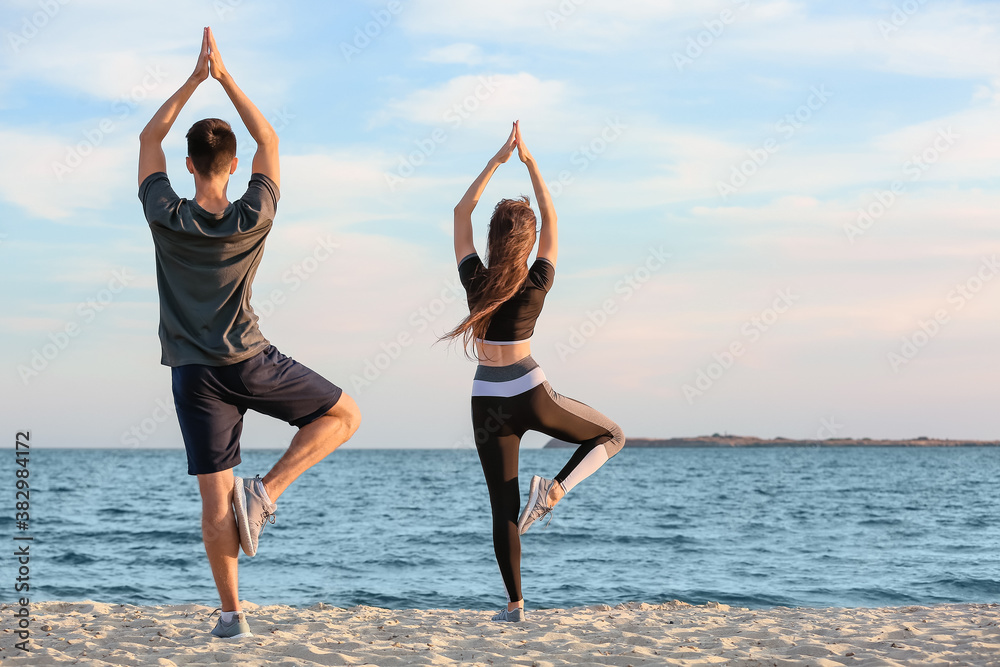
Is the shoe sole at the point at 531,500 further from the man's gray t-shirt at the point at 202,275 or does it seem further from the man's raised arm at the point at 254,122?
the man's raised arm at the point at 254,122

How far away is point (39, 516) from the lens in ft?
92.6

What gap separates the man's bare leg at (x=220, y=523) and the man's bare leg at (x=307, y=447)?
0.70 ft

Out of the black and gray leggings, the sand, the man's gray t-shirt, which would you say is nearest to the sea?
the sand

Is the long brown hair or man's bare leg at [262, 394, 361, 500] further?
the long brown hair

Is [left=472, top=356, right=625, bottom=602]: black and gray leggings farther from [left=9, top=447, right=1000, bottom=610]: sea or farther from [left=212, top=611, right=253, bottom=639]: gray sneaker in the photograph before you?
[left=9, top=447, right=1000, bottom=610]: sea

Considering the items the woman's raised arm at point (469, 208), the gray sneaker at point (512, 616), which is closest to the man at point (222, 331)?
the woman's raised arm at point (469, 208)

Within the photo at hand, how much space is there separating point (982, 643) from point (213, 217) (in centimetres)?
492

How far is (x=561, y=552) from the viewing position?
58.5 ft

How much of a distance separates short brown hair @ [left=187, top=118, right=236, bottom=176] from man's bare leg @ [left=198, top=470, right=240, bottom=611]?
150 centimetres

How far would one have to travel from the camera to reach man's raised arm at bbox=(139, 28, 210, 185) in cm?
426

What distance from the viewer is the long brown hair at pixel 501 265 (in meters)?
5.00

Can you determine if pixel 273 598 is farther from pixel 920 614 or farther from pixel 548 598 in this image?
pixel 920 614

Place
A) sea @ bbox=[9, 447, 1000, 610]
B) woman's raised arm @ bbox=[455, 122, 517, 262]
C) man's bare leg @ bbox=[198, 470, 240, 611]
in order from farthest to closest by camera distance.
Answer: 1. sea @ bbox=[9, 447, 1000, 610]
2. woman's raised arm @ bbox=[455, 122, 517, 262]
3. man's bare leg @ bbox=[198, 470, 240, 611]

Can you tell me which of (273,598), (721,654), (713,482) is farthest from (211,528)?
(713,482)
